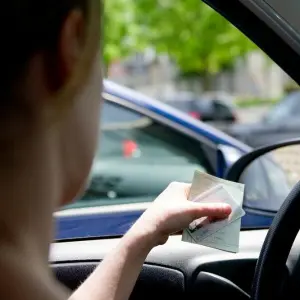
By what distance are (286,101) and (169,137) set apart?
8.91m

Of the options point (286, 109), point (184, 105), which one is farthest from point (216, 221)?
point (184, 105)

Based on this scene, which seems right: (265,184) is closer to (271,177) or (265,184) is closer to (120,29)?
(271,177)

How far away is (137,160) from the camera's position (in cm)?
391

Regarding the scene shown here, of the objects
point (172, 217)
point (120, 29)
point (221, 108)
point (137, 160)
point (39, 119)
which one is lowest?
point (221, 108)

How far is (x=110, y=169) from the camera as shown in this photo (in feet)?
12.6

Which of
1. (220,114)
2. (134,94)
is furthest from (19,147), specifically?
(220,114)

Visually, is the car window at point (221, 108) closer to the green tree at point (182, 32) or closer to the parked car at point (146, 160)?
the green tree at point (182, 32)

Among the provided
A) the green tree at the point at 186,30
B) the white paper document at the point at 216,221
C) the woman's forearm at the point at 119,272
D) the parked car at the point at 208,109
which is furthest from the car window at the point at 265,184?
the green tree at the point at 186,30

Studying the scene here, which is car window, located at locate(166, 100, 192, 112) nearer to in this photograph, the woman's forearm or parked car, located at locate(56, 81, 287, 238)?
parked car, located at locate(56, 81, 287, 238)

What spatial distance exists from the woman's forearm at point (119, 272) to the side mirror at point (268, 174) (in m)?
1.01

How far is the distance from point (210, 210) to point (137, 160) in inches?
88.6

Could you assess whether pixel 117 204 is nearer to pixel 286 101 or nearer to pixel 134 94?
pixel 134 94

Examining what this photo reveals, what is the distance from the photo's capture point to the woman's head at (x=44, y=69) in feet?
3.38

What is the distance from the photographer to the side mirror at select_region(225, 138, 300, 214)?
8.77ft
